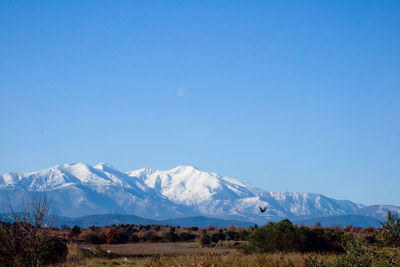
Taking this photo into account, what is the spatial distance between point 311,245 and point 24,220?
17.5 metres

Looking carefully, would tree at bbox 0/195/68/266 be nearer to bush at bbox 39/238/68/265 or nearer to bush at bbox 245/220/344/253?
bush at bbox 39/238/68/265

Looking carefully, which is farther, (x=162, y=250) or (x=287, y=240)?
(x=162, y=250)

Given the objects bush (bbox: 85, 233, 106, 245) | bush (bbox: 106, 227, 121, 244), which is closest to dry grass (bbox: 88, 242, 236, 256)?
bush (bbox: 85, 233, 106, 245)

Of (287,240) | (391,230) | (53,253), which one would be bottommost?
(53,253)

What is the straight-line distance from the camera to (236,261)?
16828 mm

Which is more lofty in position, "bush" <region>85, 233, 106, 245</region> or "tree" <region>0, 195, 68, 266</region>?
"tree" <region>0, 195, 68, 266</region>

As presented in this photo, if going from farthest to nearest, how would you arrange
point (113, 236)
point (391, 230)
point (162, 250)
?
point (113, 236) < point (162, 250) < point (391, 230)

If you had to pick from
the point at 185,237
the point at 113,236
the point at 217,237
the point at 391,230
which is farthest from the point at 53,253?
the point at 185,237

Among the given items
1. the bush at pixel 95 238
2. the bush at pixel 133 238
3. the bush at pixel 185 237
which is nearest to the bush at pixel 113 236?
the bush at pixel 95 238

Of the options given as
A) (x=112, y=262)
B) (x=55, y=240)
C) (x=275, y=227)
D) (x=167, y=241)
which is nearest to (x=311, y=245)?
(x=275, y=227)

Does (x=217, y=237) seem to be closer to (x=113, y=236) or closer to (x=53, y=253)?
(x=113, y=236)

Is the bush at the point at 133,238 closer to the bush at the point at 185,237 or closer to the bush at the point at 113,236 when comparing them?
the bush at the point at 113,236

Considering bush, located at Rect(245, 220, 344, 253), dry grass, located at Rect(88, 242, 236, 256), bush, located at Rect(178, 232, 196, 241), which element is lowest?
dry grass, located at Rect(88, 242, 236, 256)

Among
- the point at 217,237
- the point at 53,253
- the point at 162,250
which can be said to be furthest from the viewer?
the point at 217,237
